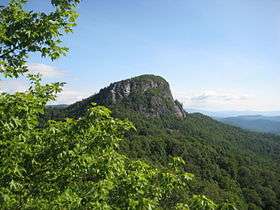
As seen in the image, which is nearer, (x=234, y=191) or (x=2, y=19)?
(x=2, y=19)

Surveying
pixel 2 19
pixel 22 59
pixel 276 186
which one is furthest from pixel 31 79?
pixel 276 186

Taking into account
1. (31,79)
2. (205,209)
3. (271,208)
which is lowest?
(271,208)

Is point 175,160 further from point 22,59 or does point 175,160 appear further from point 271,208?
point 271,208

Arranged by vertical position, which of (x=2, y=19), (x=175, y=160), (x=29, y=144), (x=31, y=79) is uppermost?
(x=2, y=19)

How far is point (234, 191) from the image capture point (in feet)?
575

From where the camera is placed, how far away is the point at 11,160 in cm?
992

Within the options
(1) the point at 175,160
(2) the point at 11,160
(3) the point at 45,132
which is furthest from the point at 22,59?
(1) the point at 175,160

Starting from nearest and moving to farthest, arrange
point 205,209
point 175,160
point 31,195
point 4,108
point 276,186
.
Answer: point 4,108 → point 205,209 → point 31,195 → point 175,160 → point 276,186

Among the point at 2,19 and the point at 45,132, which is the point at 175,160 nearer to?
the point at 45,132

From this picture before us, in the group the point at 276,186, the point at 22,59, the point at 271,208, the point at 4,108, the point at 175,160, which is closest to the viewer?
the point at 4,108

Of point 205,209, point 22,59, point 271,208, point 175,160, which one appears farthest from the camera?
point 271,208

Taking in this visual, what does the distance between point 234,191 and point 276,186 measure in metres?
35.1

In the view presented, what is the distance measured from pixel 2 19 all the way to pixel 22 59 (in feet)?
4.51

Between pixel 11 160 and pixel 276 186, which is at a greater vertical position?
pixel 11 160
